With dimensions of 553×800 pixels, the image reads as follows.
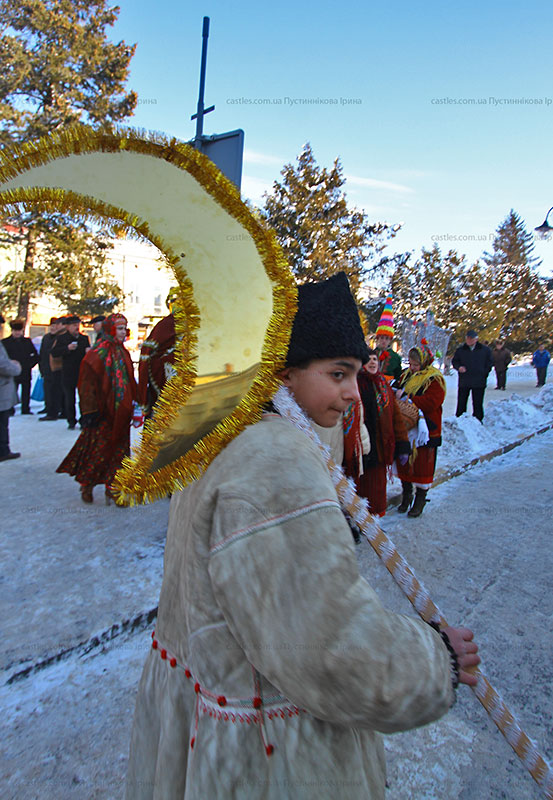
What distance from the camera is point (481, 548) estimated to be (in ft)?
15.4

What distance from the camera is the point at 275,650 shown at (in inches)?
32.5

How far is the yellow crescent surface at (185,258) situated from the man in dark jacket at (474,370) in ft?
34.3

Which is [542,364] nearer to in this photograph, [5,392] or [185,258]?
[5,392]

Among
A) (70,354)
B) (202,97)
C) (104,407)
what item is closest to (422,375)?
(104,407)

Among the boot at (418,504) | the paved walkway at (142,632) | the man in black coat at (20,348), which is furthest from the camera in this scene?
the man in black coat at (20,348)

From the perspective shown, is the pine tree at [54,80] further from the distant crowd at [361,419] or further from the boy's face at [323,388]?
the boy's face at [323,388]

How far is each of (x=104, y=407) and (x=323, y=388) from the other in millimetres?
4715

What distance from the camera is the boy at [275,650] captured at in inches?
32.3

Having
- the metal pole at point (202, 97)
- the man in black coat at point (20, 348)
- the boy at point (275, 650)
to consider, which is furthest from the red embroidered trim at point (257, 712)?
the man in black coat at point (20, 348)

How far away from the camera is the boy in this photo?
0.82 meters

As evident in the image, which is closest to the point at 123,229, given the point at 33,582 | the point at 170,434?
the point at 170,434

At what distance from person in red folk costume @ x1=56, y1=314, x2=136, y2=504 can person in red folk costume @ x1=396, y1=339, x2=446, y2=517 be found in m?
2.87

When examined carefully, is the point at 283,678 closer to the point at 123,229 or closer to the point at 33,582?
the point at 123,229

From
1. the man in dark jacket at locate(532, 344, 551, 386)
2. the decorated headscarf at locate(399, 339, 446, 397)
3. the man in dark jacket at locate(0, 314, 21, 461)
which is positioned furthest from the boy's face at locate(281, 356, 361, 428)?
the man in dark jacket at locate(532, 344, 551, 386)
